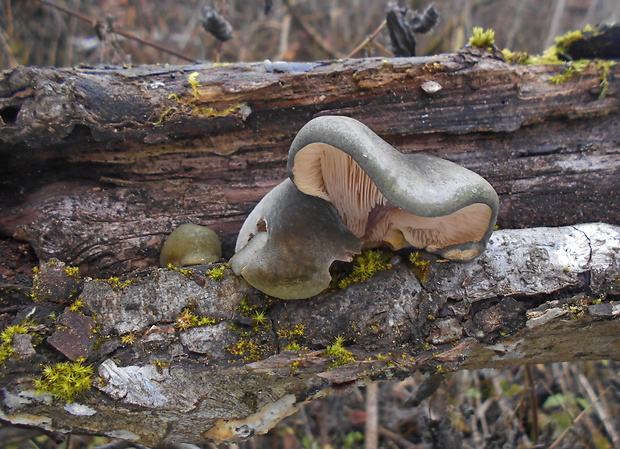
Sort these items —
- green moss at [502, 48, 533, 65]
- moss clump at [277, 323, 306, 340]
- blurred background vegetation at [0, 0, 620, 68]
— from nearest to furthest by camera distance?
moss clump at [277, 323, 306, 340], green moss at [502, 48, 533, 65], blurred background vegetation at [0, 0, 620, 68]

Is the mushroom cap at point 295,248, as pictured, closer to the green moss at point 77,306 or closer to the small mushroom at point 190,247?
the small mushroom at point 190,247

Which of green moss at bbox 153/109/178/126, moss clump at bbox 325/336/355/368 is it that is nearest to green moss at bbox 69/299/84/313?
green moss at bbox 153/109/178/126

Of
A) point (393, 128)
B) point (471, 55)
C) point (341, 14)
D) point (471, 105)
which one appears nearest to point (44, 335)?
point (393, 128)

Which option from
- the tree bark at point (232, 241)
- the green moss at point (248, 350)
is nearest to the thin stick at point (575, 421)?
the tree bark at point (232, 241)

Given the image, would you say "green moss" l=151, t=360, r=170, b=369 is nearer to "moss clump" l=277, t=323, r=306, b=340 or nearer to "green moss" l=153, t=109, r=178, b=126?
"moss clump" l=277, t=323, r=306, b=340

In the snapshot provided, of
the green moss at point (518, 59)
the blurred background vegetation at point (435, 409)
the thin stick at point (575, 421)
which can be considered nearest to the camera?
the green moss at point (518, 59)

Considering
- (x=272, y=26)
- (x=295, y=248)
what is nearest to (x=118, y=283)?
(x=295, y=248)

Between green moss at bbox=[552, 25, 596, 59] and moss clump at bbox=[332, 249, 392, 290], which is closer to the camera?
moss clump at bbox=[332, 249, 392, 290]
